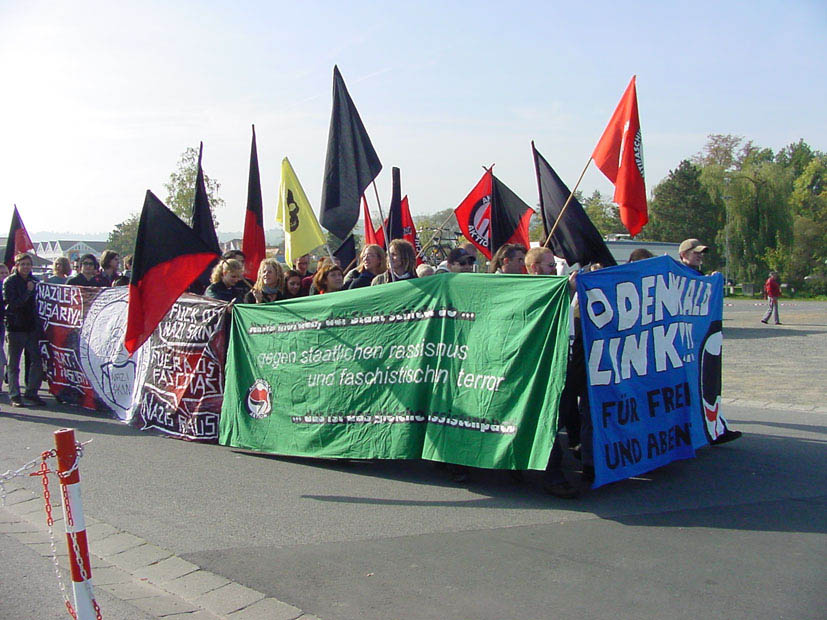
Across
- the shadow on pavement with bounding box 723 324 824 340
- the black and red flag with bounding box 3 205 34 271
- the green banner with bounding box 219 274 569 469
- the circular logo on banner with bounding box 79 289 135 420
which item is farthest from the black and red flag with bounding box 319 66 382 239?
the shadow on pavement with bounding box 723 324 824 340

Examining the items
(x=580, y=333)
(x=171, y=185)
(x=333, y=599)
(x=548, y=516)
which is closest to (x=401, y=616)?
(x=333, y=599)

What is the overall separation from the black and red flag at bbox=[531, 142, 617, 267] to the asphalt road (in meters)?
2.21

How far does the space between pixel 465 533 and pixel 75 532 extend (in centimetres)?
257

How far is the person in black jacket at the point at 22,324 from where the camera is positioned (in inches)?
398

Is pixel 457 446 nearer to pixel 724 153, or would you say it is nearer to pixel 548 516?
pixel 548 516

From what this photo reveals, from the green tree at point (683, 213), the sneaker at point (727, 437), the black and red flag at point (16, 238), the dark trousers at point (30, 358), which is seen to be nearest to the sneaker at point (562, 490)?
the sneaker at point (727, 437)

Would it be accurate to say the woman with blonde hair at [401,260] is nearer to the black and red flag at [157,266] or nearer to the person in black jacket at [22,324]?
the black and red flag at [157,266]

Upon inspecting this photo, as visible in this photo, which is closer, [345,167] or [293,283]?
[345,167]

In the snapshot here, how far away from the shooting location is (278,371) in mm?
7207

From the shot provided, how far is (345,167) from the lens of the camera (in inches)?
304

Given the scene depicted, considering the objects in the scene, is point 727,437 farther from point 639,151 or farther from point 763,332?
point 763,332

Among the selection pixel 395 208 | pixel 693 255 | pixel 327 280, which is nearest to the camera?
pixel 693 255

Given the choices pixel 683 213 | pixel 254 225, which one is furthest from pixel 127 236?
pixel 254 225

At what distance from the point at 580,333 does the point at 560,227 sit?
7.49ft
